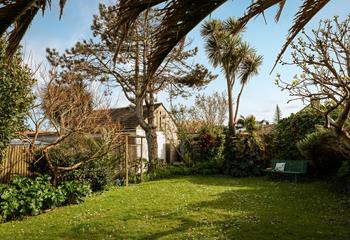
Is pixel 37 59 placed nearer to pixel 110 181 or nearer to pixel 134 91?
pixel 110 181

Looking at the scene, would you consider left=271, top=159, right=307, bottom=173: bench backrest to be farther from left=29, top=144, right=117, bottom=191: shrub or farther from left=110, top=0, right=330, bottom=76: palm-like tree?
left=110, top=0, right=330, bottom=76: palm-like tree

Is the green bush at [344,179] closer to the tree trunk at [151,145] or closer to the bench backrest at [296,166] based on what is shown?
the bench backrest at [296,166]

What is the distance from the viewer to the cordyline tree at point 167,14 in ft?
9.42

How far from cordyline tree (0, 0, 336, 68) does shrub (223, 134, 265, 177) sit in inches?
529

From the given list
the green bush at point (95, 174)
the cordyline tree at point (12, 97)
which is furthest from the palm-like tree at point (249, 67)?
the cordyline tree at point (12, 97)

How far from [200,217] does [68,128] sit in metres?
6.46

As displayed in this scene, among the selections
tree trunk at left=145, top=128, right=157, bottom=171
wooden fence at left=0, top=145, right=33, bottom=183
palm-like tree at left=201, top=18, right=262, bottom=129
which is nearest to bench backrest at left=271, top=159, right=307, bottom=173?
palm-like tree at left=201, top=18, right=262, bottom=129

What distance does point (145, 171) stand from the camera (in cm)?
1962

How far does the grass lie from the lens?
22.0 feet

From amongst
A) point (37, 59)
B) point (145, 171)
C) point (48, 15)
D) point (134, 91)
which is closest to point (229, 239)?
point (48, 15)

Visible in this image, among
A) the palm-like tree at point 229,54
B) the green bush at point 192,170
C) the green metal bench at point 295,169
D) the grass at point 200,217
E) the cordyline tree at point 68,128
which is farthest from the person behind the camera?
the palm-like tree at point 229,54

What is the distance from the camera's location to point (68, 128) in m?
12.0

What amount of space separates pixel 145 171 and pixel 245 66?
9007 mm

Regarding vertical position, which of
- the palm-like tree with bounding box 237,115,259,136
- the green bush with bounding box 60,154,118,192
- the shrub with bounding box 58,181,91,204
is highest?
the palm-like tree with bounding box 237,115,259,136
